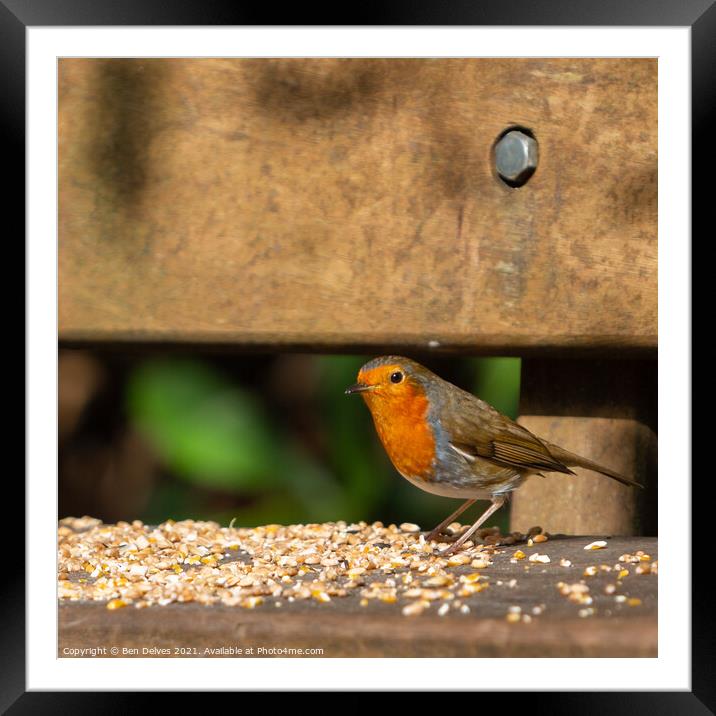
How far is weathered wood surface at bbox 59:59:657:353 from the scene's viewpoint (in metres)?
2.77

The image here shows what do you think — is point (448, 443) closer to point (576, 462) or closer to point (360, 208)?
point (576, 462)

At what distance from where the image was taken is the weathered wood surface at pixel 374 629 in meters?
1.76

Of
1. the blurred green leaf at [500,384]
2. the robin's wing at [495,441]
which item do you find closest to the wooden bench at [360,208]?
the robin's wing at [495,441]

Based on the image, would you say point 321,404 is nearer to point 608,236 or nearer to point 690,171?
point 608,236

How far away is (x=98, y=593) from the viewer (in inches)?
84.5

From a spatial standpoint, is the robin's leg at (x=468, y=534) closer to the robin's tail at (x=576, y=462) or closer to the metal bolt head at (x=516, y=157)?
the robin's tail at (x=576, y=462)

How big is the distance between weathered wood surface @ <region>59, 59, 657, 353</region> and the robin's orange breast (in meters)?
0.19

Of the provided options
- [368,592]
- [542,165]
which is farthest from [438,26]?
[368,592]

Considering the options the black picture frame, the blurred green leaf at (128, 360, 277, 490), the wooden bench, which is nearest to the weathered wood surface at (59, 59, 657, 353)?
the wooden bench

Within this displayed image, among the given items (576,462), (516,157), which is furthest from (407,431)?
(516,157)

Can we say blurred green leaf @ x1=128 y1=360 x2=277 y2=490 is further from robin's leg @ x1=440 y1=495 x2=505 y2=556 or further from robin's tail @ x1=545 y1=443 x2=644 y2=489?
robin's tail @ x1=545 y1=443 x2=644 y2=489

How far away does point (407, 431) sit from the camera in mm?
2889

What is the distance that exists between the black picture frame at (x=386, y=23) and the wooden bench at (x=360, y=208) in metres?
0.45

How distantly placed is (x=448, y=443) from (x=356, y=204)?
73 centimetres
